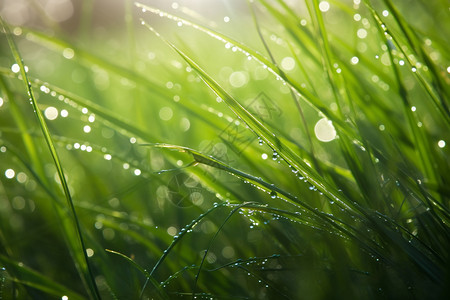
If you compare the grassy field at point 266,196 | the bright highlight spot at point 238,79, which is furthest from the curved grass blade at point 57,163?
the bright highlight spot at point 238,79

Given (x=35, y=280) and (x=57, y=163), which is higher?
(x=57, y=163)

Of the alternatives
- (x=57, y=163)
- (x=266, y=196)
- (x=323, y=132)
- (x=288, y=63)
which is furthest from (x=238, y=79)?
(x=57, y=163)

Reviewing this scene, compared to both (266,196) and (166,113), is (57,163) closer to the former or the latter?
(266,196)

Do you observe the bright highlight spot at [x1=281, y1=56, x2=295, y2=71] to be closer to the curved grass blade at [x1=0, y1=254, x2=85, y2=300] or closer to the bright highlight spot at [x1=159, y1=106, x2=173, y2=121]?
the bright highlight spot at [x1=159, y1=106, x2=173, y2=121]

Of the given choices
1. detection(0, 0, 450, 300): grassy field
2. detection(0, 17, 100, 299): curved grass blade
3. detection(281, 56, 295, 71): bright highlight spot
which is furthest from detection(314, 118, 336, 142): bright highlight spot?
detection(281, 56, 295, 71): bright highlight spot

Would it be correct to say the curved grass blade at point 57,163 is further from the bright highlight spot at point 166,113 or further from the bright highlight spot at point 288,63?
the bright highlight spot at point 288,63

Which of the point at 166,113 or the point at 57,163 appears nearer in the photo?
the point at 57,163

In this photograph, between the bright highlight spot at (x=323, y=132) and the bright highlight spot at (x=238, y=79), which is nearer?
the bright highlight spot at (x=323, y=132)

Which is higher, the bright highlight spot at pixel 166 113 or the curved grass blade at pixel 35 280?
the bright highlight spot at pixel 166 113

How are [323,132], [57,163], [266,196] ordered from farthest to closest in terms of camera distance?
[323,132], [266,196], [57,163]
